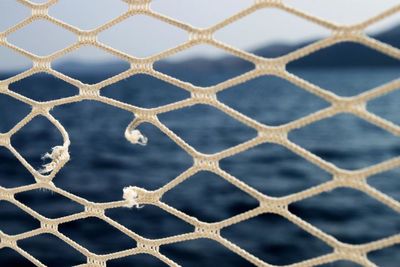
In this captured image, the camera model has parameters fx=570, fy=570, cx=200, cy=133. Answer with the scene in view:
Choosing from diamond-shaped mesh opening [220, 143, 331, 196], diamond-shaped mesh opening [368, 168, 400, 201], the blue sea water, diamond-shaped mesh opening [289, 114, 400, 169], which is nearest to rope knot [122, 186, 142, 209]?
the blue sea water

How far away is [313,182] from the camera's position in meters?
4.86

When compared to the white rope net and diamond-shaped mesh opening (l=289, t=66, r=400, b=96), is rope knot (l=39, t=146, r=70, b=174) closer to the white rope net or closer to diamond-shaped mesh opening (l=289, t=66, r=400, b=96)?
the white rope net

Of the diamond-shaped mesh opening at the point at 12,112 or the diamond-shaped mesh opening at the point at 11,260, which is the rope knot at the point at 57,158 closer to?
the diamond-shaped mesh opening at the point at 11,260

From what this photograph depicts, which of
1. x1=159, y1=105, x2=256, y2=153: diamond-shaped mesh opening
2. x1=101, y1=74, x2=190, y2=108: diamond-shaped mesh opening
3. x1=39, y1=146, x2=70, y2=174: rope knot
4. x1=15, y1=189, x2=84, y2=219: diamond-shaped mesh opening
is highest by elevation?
x1=101, y1=74, x2=190, y2=108: diamond-shaped mesh opening

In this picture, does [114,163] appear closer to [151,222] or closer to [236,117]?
[151,222]

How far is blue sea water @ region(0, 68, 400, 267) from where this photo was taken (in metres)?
2.92

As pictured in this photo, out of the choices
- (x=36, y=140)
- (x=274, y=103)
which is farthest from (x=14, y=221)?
(x=274, y=103)

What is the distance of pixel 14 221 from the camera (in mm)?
3428

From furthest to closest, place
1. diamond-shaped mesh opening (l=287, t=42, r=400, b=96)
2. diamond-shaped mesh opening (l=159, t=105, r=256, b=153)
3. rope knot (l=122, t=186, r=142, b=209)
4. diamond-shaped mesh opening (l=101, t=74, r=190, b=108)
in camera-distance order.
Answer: diamond-shaped mesh opening (l=287, t=42, r=400, b=96) → diamond-shaped mesh opening (l=101, t=74, r=190, b=108) → diamond-shaped mesh opening (l=159, t=105, r=256, b=153) → rope knot (l=122, t=186, r=142, b=209)

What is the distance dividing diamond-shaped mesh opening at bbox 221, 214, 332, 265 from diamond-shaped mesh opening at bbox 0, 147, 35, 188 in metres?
2.02

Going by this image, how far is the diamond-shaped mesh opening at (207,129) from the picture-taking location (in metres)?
7.55

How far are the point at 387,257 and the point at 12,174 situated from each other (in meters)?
3.13

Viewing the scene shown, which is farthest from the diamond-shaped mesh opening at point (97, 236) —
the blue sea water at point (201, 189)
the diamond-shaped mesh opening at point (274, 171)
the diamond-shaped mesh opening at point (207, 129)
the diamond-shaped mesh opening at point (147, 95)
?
the diamond-shaped mesh opening at point (147, 95)

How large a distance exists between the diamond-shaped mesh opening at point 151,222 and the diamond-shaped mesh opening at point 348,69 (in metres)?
15.7
